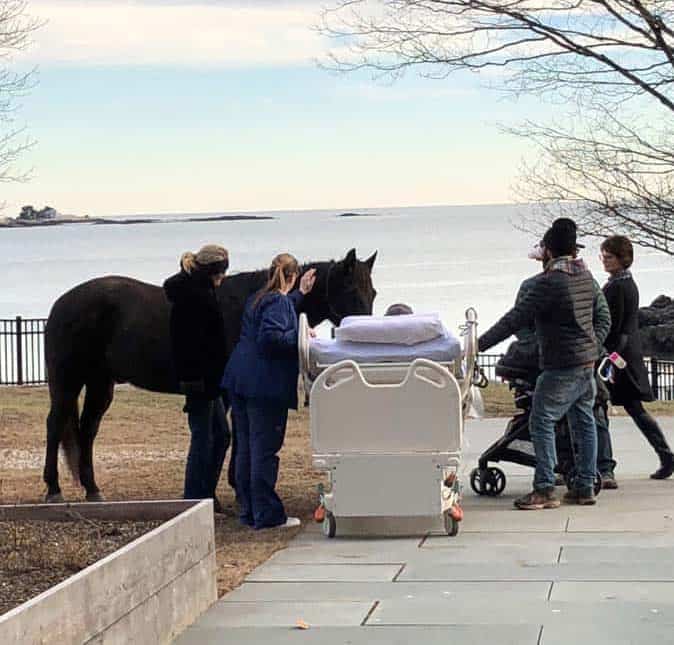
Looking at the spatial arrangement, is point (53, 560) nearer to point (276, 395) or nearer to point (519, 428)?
point (276, 395)

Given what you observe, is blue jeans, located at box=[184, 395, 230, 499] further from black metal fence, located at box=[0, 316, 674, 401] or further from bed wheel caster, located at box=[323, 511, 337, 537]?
black metal fence, located at box=[0, 316, 674, 401]

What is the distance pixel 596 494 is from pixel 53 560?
5.06 m

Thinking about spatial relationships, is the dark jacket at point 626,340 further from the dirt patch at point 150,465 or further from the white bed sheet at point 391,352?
the dirt patch at point 150,465

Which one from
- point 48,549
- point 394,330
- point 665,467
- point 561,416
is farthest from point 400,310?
point 48,549

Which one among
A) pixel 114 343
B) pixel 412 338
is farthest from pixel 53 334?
pixel 412 338

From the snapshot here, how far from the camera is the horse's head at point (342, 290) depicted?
10.4 metres

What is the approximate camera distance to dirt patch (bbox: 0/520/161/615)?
20.1 ft

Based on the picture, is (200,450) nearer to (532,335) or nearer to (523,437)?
(523,437)

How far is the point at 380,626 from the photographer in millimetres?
6520

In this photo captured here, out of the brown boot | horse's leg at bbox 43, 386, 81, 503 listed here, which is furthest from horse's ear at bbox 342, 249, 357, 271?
horse's leg at bbox 43, 386, 81, 503

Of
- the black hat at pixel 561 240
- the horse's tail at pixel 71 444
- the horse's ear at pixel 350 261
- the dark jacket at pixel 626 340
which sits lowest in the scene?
the horse's tail at pixel 71 444

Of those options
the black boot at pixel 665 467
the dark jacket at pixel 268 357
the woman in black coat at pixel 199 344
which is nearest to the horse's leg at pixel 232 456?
the woman in black coat at pixel 199 344

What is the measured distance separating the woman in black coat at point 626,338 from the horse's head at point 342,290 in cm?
189

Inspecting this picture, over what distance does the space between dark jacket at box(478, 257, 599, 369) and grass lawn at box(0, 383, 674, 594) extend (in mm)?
2004
